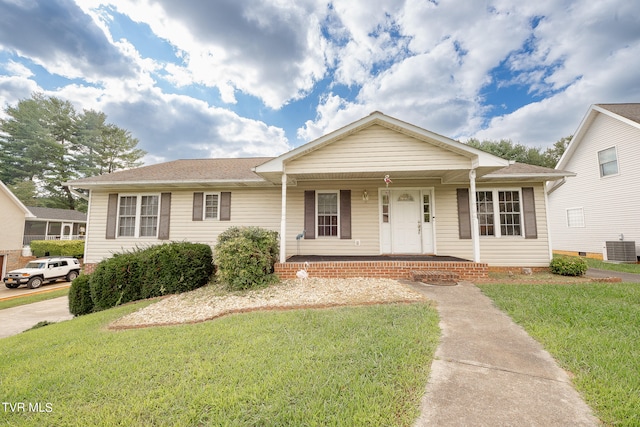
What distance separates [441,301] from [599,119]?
1387 centimetres

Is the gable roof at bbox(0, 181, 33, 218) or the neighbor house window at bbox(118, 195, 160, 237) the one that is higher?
the gable roof at bbox(0, 181, 33, 218)

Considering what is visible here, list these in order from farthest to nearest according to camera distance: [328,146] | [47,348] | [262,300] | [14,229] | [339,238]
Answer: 1. [14,229]
2. [339,238]
3. [328,146]
4. [262,300]
5. [47,348]

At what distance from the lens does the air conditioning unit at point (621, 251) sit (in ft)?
32.2

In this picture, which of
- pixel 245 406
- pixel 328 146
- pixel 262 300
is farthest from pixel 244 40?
pixel 245 406

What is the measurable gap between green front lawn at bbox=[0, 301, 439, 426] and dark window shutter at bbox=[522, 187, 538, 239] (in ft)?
20.8

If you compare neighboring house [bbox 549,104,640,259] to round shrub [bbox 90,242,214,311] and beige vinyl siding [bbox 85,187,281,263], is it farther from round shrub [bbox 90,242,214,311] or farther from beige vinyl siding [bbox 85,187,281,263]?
round shrub [bbox 90,242,214,311]

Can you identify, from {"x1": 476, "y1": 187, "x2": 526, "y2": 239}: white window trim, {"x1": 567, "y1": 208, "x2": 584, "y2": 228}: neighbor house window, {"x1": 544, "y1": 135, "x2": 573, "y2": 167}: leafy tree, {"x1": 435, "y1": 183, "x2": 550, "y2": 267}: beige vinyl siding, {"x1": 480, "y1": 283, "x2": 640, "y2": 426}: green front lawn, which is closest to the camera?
{"x1": 480, "y1": 283, "x2": 640, "y2": 426}: green front lawn

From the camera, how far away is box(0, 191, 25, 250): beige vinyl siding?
14594mm

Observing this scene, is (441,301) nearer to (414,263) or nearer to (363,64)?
(414,263)

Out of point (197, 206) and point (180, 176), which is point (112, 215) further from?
point (197, 206)

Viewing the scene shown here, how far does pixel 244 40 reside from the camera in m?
11.4

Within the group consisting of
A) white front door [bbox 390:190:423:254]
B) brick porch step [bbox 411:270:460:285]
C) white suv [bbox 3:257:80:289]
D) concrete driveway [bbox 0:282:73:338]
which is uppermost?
white front door [bbox 390:190:423:254]

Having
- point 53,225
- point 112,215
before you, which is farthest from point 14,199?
point 112,215

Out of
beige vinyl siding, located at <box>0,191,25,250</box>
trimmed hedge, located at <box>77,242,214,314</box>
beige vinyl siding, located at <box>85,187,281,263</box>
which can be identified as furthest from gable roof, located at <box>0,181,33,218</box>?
trimmed hedge, located at <box>77,242,214,314</box>
